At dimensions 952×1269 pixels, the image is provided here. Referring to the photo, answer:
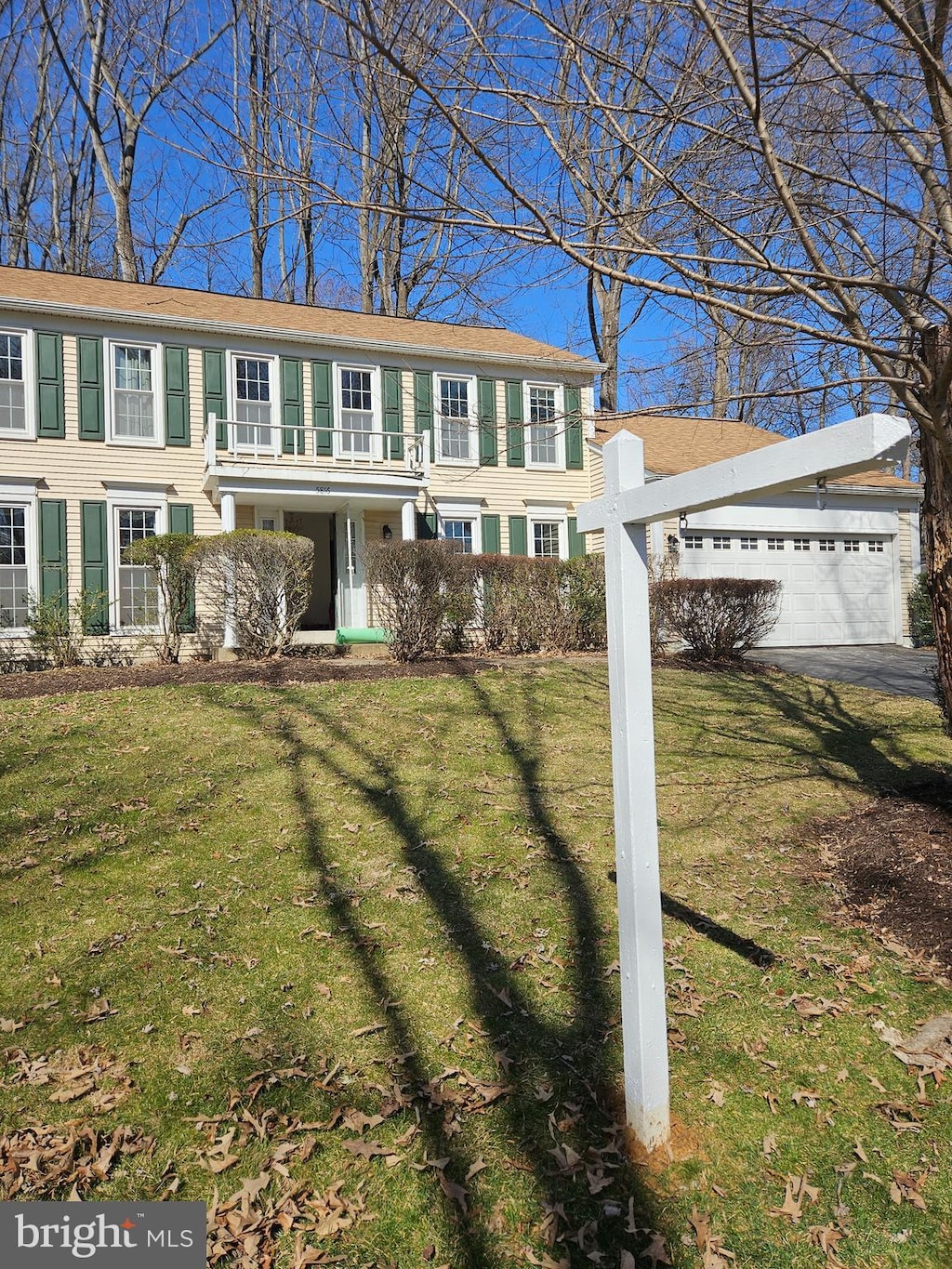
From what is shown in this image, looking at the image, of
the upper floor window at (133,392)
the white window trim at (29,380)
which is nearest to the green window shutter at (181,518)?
the upper floor window at (133,392)

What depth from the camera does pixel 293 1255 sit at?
89.4 inches

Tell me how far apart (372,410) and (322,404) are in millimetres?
986

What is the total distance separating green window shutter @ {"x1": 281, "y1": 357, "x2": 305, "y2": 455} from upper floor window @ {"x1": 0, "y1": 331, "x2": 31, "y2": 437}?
161 inches

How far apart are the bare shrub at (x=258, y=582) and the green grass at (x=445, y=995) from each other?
3.43 m

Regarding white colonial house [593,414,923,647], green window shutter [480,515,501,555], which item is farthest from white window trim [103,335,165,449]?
white colonial house [593,414,923,647]

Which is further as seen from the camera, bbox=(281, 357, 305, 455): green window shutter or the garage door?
the garage door

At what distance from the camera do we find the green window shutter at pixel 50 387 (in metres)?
13.0

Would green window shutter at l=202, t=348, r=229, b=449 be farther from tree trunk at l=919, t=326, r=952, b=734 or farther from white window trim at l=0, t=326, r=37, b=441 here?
tree trunk at l=919, t=326, r=952, b=734

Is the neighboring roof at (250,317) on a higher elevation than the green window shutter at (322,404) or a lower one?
higher

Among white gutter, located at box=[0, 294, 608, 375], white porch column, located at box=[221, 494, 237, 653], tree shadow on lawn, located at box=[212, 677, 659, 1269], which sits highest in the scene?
white gutter, located at box=[0, 294, 608, 375]

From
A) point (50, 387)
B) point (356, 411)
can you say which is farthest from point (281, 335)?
point (50, 387)

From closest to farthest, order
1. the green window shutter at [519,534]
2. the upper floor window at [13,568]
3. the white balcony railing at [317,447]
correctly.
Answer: the upper floor window at [13,568] → the white balcony railing at [317,447] → the green window shutter at [519,534]

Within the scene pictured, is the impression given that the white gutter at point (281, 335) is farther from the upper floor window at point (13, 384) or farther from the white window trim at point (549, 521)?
the white window trim at point (549, 521)

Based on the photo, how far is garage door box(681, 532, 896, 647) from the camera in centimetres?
1554
